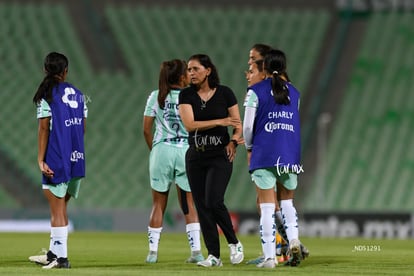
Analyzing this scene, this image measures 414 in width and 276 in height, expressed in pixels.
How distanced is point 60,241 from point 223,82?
24.7 meters

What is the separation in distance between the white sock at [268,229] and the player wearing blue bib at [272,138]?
0.03 ft

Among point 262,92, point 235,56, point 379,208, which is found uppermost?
point 235,56

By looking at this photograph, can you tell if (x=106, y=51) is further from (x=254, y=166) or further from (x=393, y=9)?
(x=254, y=166)

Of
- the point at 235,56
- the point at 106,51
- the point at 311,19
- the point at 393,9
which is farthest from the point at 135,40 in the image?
the point at 393,9

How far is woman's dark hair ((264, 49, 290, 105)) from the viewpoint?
10938 mm

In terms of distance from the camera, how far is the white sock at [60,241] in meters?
10.7

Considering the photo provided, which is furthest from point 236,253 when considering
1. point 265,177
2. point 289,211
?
point 265,177

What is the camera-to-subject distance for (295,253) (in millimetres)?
10711

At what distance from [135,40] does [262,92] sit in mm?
26232

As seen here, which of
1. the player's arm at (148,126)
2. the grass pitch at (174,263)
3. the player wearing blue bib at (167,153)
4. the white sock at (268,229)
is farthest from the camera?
the player's arm at (148,126)

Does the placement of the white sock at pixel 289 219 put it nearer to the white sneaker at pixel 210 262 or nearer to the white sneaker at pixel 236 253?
the white sneaker at pixel 236 253

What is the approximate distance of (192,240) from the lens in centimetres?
1198

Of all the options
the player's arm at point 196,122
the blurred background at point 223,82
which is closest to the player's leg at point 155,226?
the player's arm at point 196,122

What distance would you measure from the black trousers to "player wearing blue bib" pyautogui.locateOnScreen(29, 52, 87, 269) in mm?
1227
